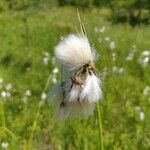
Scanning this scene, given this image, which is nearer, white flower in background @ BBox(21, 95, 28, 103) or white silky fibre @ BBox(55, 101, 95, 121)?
white silky fibre @ BBox(55, 101, 95, 121)

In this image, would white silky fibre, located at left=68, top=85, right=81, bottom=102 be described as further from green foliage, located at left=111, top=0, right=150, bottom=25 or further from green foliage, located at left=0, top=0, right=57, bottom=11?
green foliage, located at left=0, top=0, right=57, bottom=11

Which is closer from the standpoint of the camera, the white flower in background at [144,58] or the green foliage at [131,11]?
the white flower in background at [144,58]

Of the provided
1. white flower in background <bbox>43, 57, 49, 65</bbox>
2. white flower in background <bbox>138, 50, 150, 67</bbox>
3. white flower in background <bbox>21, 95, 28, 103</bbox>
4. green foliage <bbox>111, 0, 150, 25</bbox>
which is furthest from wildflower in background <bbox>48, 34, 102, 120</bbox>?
green foliage <bbox>111, 0, 150, 25</bbox>

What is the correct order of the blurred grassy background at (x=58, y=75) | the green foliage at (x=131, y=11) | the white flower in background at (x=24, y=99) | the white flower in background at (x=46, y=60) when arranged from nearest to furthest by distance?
the blurred grassy background at (x=58, y=75) < the white flower in background at (x=24, y=99) < the white flower in background at (x=46, y=60) < the green foliage at (x=131, y=11)

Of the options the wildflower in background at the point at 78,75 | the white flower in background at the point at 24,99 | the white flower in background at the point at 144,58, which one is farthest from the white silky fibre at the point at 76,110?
the white flower in background at the point at 144,58

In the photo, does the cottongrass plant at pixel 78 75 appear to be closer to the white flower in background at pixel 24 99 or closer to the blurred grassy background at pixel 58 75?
the blurred grassy background at pixel 58 75

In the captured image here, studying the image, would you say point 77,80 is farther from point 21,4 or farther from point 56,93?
point 21,4

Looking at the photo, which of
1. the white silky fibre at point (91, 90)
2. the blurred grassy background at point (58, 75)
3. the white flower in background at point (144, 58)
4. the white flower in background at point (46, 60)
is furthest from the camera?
the white flower in background at point (46, 60)
